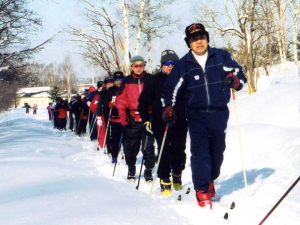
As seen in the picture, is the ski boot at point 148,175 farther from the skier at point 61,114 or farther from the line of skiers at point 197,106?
the skier at point 61,114

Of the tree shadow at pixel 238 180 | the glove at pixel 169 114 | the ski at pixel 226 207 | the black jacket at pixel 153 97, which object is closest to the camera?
the ski at pixel 226 207

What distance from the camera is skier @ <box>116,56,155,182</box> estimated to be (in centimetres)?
600

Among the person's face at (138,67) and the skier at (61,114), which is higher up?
the person's face at (138,67)

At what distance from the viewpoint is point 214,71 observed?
408cm

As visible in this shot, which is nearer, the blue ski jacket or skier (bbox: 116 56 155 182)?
the blue ski jacket

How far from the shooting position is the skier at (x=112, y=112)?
7941 millimetres

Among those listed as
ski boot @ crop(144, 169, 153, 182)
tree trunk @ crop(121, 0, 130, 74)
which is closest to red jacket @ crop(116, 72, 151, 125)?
ski boot @ crop(144, 169, 153, 182)

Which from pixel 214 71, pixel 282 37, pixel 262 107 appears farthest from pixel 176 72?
pixel 282 37

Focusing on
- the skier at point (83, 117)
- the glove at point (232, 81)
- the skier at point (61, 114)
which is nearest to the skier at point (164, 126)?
the glove at point (232, 81)

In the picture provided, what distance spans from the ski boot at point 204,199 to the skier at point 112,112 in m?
3.43

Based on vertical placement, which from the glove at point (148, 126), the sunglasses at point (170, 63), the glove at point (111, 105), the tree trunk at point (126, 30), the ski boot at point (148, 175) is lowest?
the ski boot at point (148, 175)

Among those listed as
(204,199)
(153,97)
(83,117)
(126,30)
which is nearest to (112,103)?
(153,97)

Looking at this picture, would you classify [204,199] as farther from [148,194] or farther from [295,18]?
[295,18]

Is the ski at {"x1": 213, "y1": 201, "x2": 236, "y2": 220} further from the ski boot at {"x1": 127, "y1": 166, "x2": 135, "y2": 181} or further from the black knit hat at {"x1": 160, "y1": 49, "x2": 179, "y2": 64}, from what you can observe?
the ski boot at {"x1": 127, "y1": 166, "x2": 135, "y2": 181}
